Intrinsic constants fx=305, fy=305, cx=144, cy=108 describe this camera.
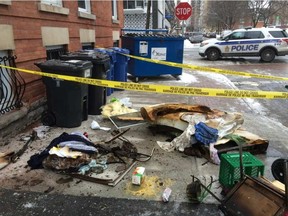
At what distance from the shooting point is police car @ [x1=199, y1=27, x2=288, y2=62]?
17.2 metres

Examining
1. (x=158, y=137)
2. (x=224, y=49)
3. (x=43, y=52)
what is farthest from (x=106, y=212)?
(x=224, y=49)

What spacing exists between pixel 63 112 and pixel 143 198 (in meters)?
2.57

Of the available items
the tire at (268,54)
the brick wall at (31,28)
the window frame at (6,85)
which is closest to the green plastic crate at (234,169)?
the window frame at (6,85)

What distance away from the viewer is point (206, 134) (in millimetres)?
4266

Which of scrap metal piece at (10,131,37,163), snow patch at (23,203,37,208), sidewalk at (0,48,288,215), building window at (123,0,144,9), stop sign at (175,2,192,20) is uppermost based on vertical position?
building window at (123,0,144,9)

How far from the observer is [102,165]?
385 centimetres

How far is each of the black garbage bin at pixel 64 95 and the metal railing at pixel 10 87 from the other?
1.39ft

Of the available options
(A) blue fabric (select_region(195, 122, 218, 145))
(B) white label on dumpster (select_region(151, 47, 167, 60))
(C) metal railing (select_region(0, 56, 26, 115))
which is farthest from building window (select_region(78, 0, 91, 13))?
(A) blue fabric (select_region(195, 122, 218, 145))

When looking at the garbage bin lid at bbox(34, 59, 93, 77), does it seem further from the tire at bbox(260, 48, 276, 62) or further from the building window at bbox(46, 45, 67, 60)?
the tire at bbox(260, 48, 276, 62)

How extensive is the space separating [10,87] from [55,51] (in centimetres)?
207

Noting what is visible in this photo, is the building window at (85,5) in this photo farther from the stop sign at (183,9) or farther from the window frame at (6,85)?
the window frame at (6,85)

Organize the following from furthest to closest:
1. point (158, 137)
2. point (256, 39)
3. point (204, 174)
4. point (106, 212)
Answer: point (256, 39) < point (158, 137) < point (204, 174) < point (106, 212)

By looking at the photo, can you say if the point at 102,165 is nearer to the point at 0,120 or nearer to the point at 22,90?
the point at 0,120

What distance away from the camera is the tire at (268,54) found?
17359 mm
